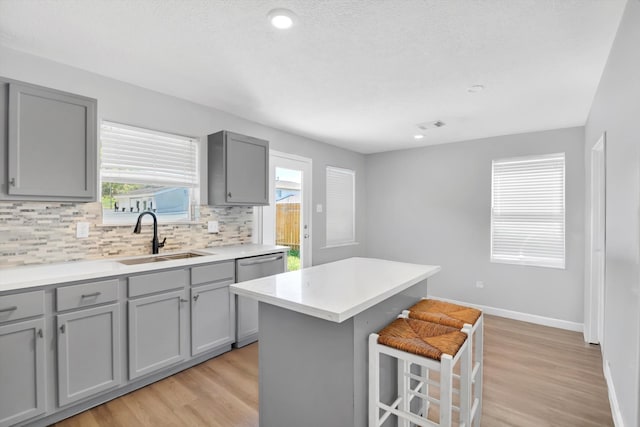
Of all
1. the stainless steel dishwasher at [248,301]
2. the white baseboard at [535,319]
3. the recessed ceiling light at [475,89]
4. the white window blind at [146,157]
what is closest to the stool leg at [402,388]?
the stainless steel dishwasher at [248,301]

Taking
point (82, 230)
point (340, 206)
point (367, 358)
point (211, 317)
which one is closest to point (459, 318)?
point (367, 358)

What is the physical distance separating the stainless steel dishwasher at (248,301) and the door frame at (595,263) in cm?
319

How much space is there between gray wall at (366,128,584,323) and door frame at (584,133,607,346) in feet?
1.58

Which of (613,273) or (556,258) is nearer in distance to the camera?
(613,273)

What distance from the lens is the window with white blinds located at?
8.98 feet

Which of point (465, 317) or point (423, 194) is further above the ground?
point (423, 194)

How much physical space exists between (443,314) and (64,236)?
2.79 m

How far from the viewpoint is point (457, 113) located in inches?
134

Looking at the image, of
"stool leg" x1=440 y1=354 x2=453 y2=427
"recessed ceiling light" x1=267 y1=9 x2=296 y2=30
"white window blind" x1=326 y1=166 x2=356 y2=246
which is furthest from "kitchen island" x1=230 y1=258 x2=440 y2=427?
"white window blind" x1=326 y1=166 x2=356 y2=246

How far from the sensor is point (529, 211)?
4133mm

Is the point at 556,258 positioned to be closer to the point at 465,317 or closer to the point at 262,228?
the point at 465,317

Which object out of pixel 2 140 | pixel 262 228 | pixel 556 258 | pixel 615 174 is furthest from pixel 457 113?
pixel 2 140

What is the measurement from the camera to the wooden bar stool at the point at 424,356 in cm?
138

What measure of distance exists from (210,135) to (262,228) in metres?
1.27
